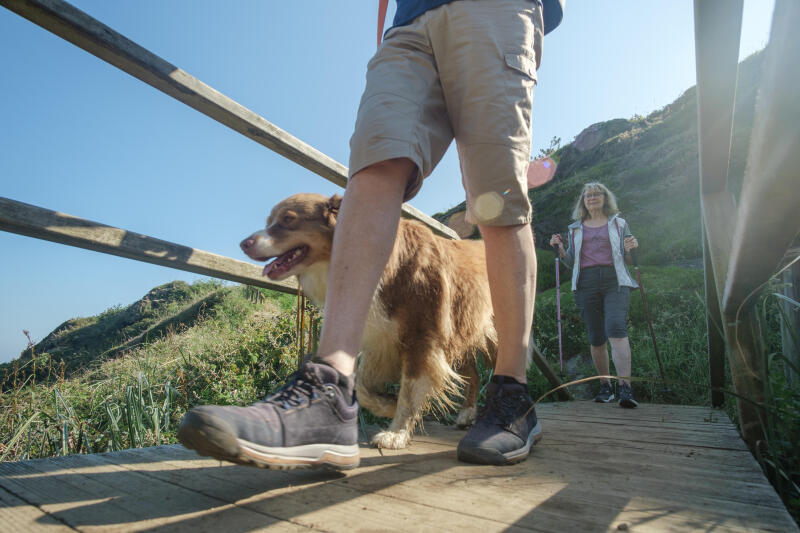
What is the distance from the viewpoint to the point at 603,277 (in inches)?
191

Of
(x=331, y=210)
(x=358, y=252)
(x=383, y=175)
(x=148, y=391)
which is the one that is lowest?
(x=148, y=391)

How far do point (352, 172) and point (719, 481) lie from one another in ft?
4.59

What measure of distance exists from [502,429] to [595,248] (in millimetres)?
4009

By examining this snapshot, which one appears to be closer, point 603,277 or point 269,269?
point 269,269

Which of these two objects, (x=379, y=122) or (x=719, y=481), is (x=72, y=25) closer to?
(x=379, y=122)

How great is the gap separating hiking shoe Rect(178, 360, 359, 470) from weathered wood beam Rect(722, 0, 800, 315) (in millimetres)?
1019

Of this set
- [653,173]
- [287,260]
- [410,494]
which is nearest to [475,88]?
[410,494]

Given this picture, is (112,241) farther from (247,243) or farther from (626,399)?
(626,399)

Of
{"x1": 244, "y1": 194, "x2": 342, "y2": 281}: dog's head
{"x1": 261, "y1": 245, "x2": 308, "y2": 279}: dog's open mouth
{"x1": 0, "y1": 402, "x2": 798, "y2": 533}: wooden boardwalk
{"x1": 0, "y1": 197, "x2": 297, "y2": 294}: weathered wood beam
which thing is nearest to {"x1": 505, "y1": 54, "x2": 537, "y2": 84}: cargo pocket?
{"x1": 244, "y1": 194, "x2": 342, "y2": 281}: dog's head

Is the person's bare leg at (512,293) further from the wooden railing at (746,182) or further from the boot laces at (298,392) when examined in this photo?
the boot laces at (298,392)

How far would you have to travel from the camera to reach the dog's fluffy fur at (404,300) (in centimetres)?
239

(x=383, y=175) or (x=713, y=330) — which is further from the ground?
(x=383, y=175)

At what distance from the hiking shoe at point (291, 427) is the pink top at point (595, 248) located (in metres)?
4.31

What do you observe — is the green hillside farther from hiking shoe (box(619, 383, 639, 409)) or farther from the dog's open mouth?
the dog's open mouth
